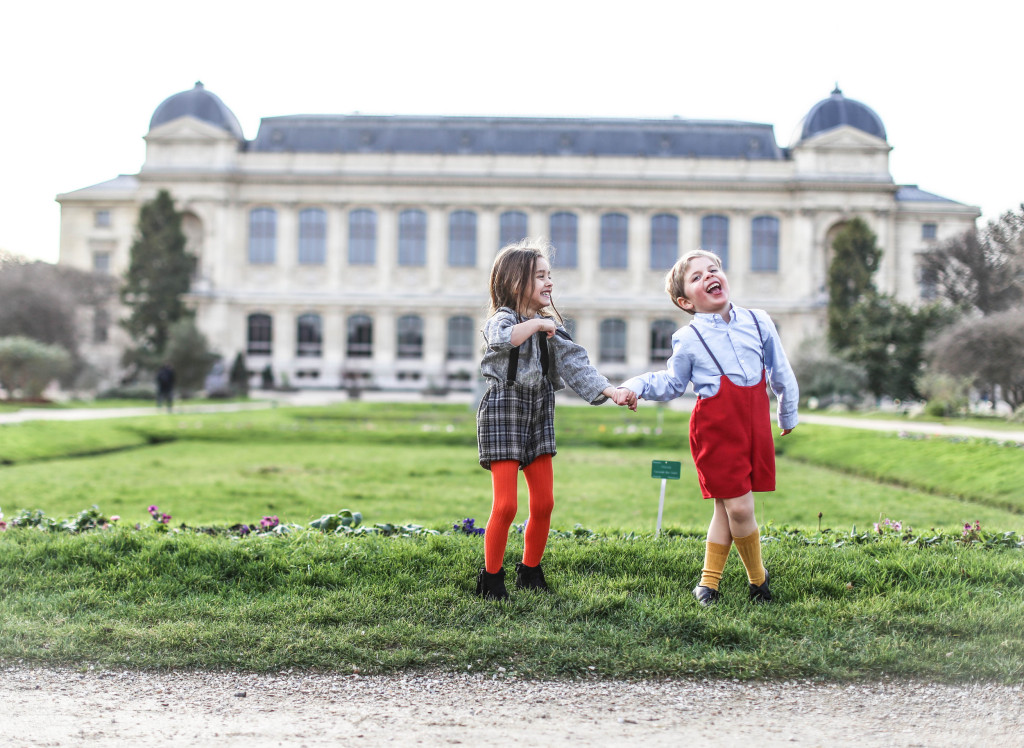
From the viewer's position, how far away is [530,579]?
452cm

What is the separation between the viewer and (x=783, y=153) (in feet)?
160

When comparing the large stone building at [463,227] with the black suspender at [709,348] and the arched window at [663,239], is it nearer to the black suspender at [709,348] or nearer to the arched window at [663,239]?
the arched window at [663,239]

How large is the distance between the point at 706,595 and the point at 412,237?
148 feet

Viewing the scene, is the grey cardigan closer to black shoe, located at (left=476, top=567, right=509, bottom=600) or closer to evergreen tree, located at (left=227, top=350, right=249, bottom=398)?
black shoe, located at (left=476, top=567, right=509, bottom=600)

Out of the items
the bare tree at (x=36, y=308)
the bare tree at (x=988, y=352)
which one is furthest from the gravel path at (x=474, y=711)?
the bare tree at (x=36, y=308)

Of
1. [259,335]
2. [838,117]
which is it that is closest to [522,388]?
[259,335]

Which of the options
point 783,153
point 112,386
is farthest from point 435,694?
point 783,153

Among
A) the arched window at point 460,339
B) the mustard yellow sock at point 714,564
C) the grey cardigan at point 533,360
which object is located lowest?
the mustard yellow sock at point 714,564

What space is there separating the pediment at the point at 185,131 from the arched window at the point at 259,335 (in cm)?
1019

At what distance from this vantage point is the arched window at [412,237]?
4788 cm

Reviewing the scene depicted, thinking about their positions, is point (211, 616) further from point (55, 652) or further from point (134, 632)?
point (55, 652)

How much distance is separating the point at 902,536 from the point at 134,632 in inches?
190

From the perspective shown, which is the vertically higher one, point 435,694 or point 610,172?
point 610,172

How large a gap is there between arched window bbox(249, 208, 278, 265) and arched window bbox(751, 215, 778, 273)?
89.0 feet
